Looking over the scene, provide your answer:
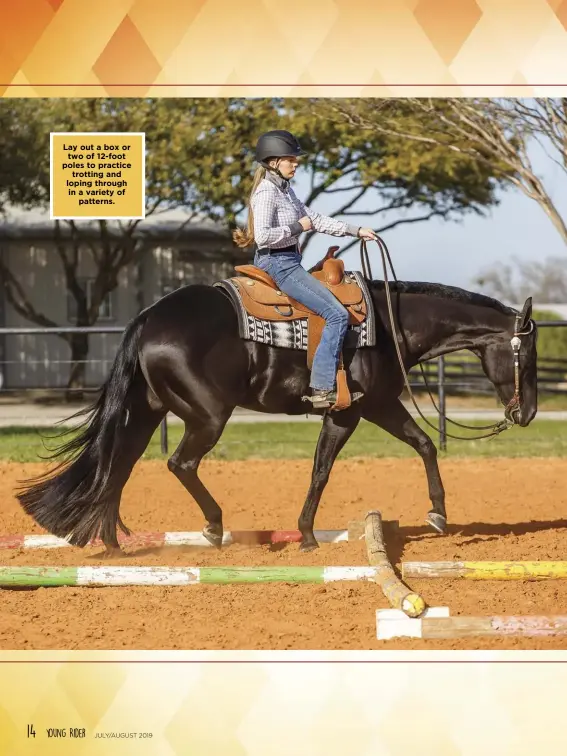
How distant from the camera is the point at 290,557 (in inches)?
256

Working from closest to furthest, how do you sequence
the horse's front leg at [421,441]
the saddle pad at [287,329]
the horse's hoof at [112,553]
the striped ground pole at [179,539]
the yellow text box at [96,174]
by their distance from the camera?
the yellow text box at [96,174]
the saddle pad at [287,329]
the horse's hoof at [112,553]
the striped ground pole at [179,539]
the horse's front leg at [421,441]

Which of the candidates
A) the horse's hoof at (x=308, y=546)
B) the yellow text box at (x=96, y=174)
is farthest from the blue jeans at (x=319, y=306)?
the horse's hoof at (x=308, y=546)

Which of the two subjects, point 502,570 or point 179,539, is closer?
point 502,570

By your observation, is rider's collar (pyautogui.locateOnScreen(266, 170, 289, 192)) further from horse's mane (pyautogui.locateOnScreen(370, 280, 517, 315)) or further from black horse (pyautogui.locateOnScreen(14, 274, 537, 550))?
horse's mane (pyautogui.locateOnScreen(370, 280, 517, 315))

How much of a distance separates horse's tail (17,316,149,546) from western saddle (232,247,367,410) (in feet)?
2.36

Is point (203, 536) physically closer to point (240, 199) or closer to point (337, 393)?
point (337, 393)

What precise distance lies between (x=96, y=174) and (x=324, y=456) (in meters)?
2.29

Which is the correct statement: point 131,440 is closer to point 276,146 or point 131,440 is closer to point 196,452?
point 196,452

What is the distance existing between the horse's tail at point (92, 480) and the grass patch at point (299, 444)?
15.3ft

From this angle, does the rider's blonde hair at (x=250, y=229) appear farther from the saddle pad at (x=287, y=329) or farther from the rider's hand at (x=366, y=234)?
the rider's hand at (x=366, y=234)

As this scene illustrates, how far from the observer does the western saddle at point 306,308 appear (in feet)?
21.2

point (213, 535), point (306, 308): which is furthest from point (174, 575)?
point (306, 308)

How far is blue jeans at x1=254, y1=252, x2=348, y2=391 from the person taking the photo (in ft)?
21.0

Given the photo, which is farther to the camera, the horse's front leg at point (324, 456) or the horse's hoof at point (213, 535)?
the horse's hoof at point (213, 535)
